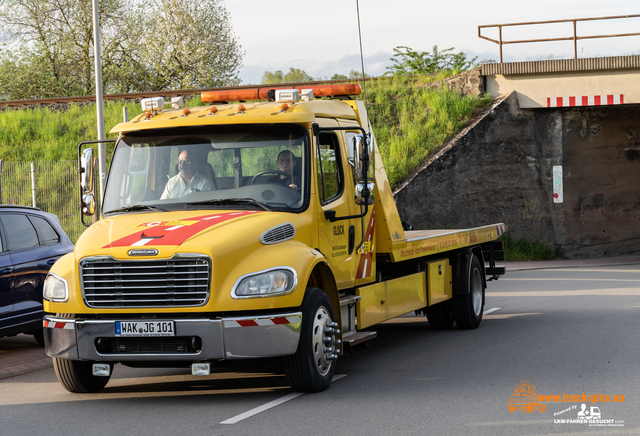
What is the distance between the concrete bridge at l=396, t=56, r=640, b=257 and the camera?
81.8 feet

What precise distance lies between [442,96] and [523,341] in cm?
1806

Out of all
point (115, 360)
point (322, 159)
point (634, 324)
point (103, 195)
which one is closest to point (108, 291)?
point (115, 360)

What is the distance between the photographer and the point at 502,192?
25250 mm

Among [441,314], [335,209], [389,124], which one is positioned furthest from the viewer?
[389,124]

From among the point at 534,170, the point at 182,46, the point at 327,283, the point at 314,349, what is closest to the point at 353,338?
the point at 327,283

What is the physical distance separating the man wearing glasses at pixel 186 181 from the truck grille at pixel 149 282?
1122mm

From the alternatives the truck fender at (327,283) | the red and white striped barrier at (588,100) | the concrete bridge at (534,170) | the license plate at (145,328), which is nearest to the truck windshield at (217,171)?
the truck fender at (327,283)

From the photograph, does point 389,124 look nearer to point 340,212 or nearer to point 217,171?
point 340,212

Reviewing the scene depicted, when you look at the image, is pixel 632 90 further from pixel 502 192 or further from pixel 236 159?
pixel 236 159

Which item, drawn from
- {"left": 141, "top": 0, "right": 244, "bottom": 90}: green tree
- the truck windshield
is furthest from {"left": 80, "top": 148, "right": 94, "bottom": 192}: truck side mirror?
{"left": 141, "top": 0, "right": 244, "bottom": 90}: green tree

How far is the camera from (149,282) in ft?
21.0

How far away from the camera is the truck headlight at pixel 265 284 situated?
251 inches

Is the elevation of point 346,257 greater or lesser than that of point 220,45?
lesser

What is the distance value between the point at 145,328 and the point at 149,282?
0.37 metres
